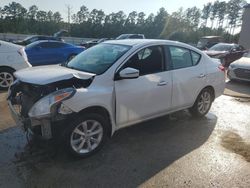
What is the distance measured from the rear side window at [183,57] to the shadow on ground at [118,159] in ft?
3.95

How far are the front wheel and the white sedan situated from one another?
4808 millimetres

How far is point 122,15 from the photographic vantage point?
205ft

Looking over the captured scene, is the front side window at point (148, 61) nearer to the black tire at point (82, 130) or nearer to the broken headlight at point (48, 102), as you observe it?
the black tire at point (82, 130)

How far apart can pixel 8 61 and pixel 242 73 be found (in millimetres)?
7987

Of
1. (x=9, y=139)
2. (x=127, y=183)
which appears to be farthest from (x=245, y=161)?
(x=9, y=139)

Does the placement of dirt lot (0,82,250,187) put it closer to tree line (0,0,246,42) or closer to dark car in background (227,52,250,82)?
dark car in background (227,52,250,82)

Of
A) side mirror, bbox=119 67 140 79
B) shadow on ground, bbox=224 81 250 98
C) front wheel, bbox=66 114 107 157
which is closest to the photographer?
front wheel, bbox=66 114 107 157

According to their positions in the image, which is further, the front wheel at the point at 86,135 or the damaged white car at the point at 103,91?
the front wheel at the point at 86,135

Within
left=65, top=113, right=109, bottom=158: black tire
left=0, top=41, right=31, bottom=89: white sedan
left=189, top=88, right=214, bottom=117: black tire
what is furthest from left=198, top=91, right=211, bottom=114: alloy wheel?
left=0, top=41, right=31, bottom=89: white sedan

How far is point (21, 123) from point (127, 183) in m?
1.65

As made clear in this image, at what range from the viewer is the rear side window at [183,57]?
16.3ft

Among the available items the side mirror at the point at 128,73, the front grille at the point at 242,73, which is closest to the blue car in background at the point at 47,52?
the front grille at the point at 242,73

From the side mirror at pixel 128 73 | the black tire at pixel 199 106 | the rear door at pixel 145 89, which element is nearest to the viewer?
the side mirror at pixel 128 73

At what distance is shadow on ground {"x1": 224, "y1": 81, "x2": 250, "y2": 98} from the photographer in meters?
8.39
